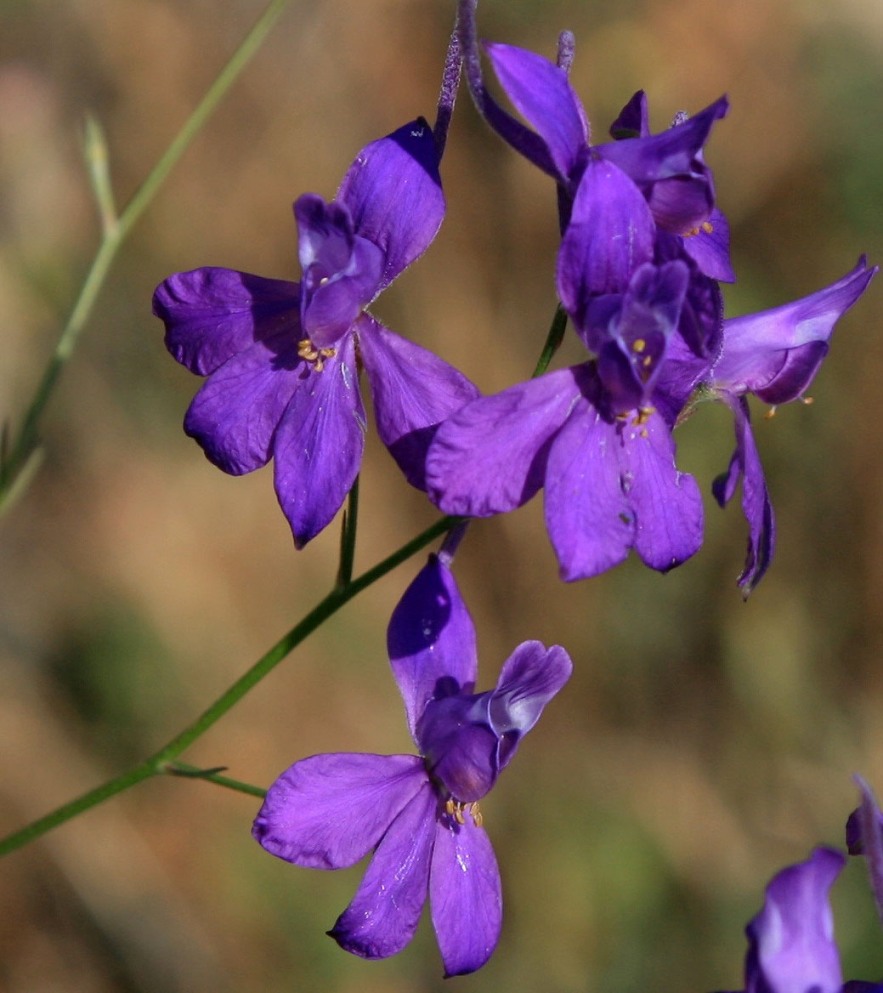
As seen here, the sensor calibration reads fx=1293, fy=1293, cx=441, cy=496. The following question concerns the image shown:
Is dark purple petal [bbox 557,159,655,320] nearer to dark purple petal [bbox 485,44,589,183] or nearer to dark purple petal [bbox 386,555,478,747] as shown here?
dark purple petal [bbox 485,44,589,183]

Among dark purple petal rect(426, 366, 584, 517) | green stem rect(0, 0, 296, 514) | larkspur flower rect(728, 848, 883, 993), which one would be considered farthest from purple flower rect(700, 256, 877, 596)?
green stem rect(0, 0, 296, 514)

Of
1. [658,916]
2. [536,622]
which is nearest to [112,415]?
[536,622]

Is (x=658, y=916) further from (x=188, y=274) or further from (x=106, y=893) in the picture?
(x=188, y=274)

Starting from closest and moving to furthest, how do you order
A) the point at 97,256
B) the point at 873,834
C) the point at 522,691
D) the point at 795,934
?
1. the point at 795,934
2. the point at 873,834
3. the point at 522,691
4. the point at 97,256

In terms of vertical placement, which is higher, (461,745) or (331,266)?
(331,266)

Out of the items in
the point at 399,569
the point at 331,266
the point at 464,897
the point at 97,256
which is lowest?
the point at 399,569

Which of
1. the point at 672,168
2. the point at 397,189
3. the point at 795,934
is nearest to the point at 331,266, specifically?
the point at 397,189

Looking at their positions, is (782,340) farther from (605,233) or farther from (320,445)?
(320,445)

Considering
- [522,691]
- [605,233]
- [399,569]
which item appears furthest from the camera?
[399,569]
